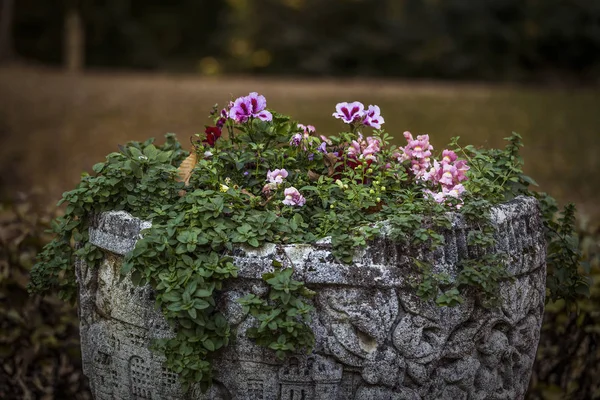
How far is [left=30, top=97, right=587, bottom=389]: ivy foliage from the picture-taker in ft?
7.54

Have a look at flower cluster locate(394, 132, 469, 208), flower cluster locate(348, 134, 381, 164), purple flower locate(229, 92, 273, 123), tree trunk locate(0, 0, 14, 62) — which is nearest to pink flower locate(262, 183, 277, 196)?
purple flower locate(229, 92, 273, 123)

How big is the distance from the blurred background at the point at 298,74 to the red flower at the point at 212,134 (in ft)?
4.24

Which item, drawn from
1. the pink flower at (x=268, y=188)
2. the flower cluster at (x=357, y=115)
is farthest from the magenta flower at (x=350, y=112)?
the pink flower at (x=268, y=188)

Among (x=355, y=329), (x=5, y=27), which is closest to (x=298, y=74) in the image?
(x=5, y=27)

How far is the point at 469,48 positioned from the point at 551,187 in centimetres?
939

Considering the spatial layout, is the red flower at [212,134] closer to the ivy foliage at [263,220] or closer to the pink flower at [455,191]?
the ivy foliage at [263,220]

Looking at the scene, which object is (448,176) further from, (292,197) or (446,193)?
(292,197)

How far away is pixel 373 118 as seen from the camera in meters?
2.76

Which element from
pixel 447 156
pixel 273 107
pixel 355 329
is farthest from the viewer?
pixel 273 107

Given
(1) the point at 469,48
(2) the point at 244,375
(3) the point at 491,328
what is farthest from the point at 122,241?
(1) the point at 469,48

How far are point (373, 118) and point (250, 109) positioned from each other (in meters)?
0.43

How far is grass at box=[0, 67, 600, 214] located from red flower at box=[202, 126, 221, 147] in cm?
440

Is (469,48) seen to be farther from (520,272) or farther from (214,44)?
(520,272)

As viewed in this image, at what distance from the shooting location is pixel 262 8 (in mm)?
17516
